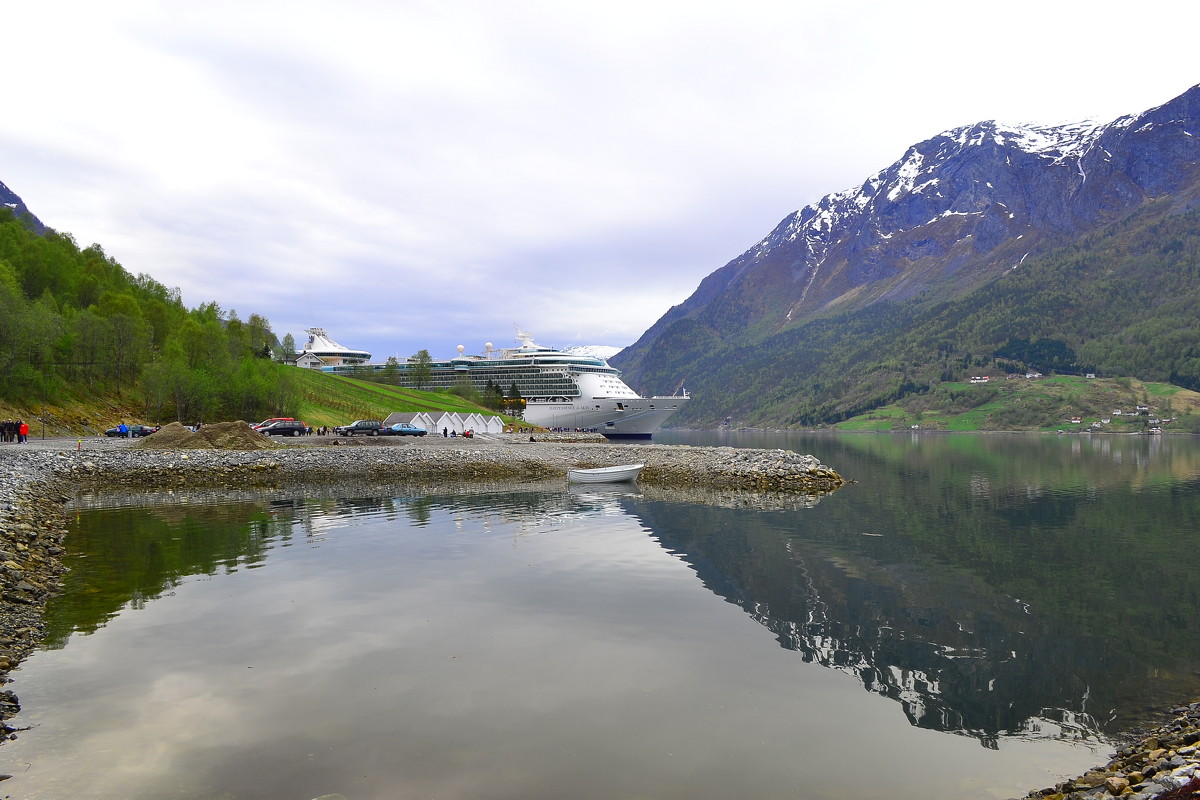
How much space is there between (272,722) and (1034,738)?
489 inches

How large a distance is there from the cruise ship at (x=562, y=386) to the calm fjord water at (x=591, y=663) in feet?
386

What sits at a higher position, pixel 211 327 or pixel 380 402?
pixel 211 327

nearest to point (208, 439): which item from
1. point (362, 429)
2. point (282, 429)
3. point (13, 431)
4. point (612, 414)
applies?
point (13, 431)

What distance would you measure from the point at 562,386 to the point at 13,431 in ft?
342

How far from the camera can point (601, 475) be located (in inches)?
2112

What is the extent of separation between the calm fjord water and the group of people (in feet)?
131

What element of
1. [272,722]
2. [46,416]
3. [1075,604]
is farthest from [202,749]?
[46,416]

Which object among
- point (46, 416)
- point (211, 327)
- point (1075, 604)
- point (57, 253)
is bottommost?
point (1075, 604)

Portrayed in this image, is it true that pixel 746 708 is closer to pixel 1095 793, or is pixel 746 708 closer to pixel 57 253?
pixel 1095 793

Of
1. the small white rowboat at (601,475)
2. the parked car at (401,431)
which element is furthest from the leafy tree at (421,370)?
the small white rowboat at (601,475)

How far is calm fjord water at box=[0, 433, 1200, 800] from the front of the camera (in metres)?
9.98

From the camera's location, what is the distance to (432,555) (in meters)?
25.4

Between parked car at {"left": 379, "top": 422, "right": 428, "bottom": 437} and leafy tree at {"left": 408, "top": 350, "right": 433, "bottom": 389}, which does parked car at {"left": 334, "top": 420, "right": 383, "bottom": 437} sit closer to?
parked car at {"left": 379, "top": 422, "right": 428, "bottom": 437}

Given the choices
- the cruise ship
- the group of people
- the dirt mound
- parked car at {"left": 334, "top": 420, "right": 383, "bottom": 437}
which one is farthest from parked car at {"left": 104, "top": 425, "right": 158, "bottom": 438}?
the cruise ship
